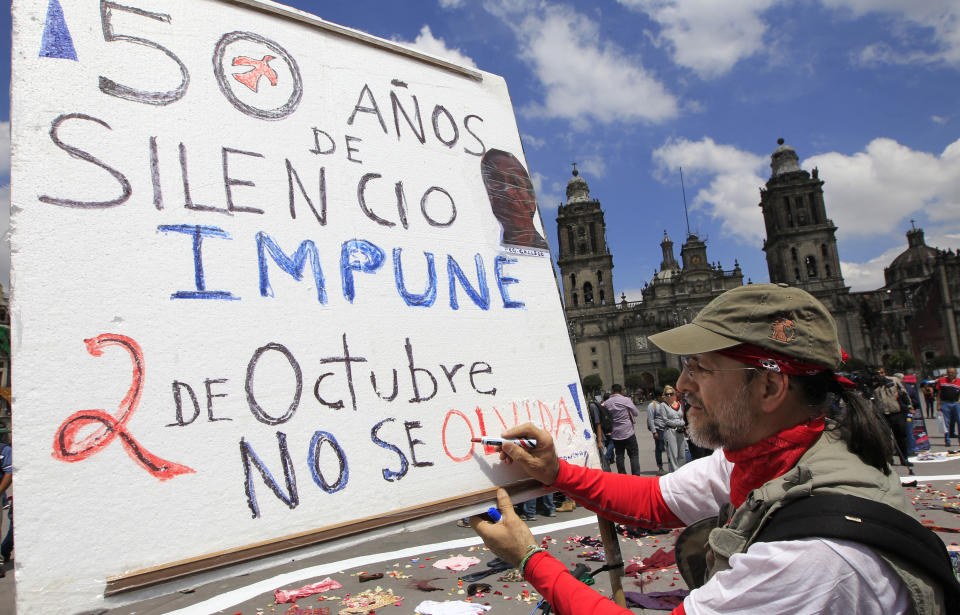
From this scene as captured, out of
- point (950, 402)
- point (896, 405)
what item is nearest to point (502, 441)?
point (896, 405)

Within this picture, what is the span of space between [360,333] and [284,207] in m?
0.42

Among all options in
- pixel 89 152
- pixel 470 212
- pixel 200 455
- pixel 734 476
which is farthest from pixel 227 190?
pixel 734 476

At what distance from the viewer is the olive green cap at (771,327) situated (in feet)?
4.41

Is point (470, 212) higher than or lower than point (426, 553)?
higher

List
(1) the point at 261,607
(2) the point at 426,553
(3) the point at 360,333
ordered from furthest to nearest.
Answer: (2) the point at 426,553, (1) the point at 261,607, (3) the point at 360,333

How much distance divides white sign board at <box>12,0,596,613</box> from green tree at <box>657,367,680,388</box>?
4973 cm

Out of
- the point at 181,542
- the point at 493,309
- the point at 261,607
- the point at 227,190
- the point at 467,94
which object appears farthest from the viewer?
the point at 261,607

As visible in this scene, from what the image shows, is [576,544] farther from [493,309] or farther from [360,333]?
[360,333]

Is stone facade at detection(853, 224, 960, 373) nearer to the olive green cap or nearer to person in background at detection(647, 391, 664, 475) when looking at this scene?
person in background at detection(647, 391, 664, 475)

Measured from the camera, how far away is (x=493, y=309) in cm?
195

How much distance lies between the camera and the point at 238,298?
1460 millimetres

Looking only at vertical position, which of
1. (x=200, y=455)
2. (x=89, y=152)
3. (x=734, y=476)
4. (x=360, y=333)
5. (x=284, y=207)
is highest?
(x=89, y=152)

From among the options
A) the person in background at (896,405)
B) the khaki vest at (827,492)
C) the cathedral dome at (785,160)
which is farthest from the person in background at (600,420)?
the cathedral dome at (785,160)

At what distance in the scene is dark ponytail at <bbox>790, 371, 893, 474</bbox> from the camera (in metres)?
1.28
